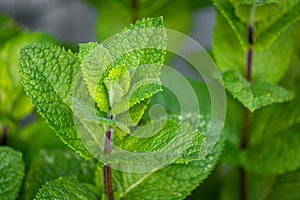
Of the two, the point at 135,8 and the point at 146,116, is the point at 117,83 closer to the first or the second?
the point at 146,116

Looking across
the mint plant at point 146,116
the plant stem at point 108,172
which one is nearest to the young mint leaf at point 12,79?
the mint plant at point 146,116

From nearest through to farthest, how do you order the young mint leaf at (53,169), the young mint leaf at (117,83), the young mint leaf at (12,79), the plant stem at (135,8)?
the young mint leaf at (117,83)
the young mint leaf at (53,169)
the young mint leaf at (12,79)
the plant stem at (135,8)

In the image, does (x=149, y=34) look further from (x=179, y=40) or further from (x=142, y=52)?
(x=179, y=40)

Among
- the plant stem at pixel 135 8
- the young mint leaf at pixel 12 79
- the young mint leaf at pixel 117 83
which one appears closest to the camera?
the young mint leaf at pixel 117 83

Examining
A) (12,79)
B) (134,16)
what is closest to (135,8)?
(134,16)

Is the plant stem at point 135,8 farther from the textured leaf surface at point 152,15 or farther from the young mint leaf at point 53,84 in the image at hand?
the young mint leaf at point 53,84

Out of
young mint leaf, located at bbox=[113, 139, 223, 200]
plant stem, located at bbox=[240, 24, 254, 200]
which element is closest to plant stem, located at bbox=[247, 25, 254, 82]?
plant stem, located at bbox=[240, 24, 254, 200]
